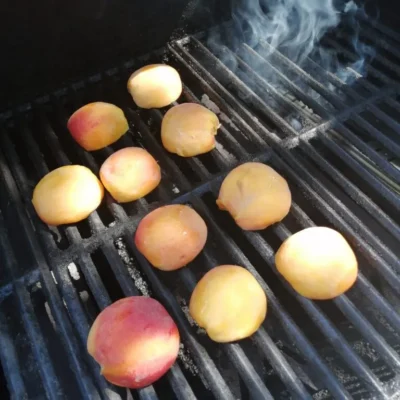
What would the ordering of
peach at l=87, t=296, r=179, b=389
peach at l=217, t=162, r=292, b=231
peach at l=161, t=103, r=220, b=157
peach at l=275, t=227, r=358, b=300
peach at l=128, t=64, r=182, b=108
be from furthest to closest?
peach at l=128, t=64, r=182, b=108
peach at l=161, t=103, r=220, b=157
peach at l=217, t=162, r=292, b=231
peach at l=275, t=227, r=358, b=300
peach at l=87, t=296, r=179, b=389

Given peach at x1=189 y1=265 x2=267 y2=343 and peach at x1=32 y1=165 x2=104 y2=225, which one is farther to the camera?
peach at x1=32 y1=165 x2=104 y2=225

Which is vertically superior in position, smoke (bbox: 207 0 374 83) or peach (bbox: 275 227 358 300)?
smoke (bbox: 207 0 374 83)

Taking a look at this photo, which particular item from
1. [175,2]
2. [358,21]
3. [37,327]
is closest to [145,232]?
[37,327]

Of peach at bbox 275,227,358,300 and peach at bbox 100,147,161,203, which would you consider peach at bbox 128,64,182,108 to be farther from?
peach at bbox 275,227,358,300

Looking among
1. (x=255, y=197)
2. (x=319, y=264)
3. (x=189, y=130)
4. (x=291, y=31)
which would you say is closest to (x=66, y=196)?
(x=189, y=130)

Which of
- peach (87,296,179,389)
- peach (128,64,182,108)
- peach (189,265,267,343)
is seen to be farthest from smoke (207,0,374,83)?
peach (87,296,179,389)

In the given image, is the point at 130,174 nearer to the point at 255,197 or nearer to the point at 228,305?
the point at 255,197

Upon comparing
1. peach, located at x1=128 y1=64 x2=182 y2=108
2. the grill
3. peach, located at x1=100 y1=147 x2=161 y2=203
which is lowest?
the grill
